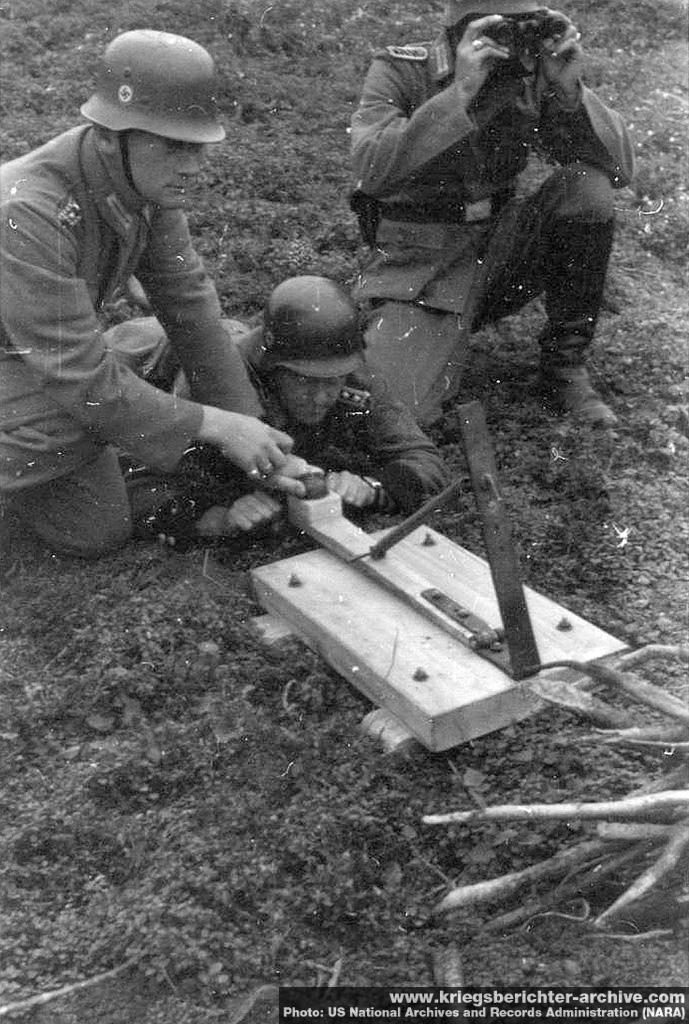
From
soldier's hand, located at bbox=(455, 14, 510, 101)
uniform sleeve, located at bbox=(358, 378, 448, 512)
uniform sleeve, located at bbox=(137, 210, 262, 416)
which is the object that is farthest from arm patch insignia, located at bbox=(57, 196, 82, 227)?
soldier's hand, located at bbox=(455, 14, 510, 101)

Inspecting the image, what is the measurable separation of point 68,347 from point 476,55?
198 cm

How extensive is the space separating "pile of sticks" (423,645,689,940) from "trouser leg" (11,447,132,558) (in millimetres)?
1896

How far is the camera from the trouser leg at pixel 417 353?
484 cm

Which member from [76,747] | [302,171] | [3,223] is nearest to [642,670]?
[76,747]

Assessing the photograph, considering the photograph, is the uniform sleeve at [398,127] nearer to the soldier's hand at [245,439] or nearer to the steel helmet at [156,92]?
the steel helmet at [156,92]

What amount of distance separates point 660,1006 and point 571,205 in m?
3.41

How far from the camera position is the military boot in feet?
15.3

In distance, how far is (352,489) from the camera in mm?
4070

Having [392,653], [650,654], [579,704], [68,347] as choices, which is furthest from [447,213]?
[579,704]

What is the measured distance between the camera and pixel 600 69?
26.1 feet

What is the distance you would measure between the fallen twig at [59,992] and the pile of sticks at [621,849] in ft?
2.21

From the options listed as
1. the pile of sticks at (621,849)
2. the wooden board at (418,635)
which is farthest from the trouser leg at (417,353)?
the pile of sticks at (621,849)

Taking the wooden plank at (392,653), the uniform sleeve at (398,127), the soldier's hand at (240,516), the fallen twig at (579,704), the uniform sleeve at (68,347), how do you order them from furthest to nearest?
the uniform sleeve at (398,127)
the soldier's hand at (240,516)
the uniform sleeve at (68,347)
the wooden plank at (392,653)
the fallen twig at (579,704)

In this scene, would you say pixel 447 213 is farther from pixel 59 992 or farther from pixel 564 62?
pixel 59 992
